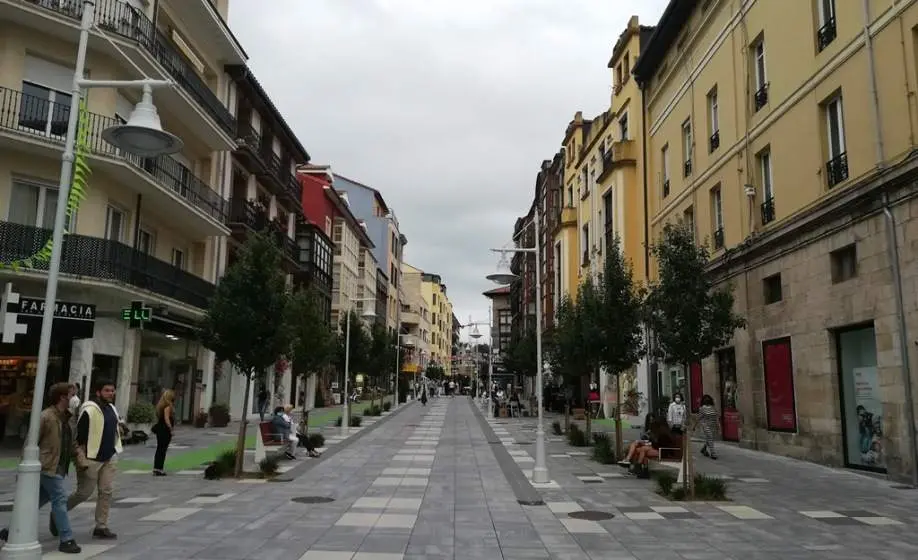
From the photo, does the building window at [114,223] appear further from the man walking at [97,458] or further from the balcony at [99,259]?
the man walking at [97,458]

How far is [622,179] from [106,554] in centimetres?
2900

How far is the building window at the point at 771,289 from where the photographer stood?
18672 mm

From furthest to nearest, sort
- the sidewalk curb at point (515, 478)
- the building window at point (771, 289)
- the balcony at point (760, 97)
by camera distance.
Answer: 1. the balcony at point (760, 97)
2. the building window at point (771, 289)
3. the sidewalk curb at point (515, 478)

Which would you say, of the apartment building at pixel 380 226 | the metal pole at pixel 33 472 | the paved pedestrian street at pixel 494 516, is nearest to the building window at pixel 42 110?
the paved pedestrian street at pixel 494 516

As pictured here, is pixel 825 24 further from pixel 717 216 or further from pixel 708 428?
pixel 708 428

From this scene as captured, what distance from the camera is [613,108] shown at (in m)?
35.1

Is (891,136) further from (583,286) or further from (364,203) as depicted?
(364,203)

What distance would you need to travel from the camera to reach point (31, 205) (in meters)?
18.6

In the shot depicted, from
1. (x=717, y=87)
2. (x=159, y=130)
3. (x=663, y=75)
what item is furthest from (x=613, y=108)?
(x=159, y=130)

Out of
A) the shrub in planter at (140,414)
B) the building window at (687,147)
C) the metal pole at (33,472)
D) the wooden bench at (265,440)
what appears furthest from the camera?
the building window at (687,147)

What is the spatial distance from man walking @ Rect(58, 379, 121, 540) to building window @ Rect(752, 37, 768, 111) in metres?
17.7

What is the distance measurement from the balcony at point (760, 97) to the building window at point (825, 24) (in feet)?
8.79

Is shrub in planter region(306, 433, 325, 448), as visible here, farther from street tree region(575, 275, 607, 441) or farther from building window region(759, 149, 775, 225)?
building window region(759, 149, 775, 225)

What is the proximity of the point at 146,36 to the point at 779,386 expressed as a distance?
66.7ft
